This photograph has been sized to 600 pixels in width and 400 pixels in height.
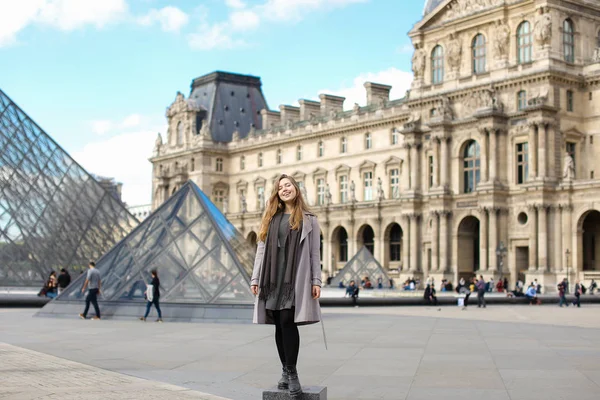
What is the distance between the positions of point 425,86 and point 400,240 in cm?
1330

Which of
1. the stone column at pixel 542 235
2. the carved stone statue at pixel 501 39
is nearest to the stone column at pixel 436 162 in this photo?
the carved stone statue at pixel 501 39

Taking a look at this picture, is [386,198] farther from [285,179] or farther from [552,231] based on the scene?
[285,179]

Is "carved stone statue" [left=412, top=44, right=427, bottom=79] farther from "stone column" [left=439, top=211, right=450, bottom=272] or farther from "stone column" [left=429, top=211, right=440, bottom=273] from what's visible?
"stone column" [left=439, top=211, right=450, bottom=272]

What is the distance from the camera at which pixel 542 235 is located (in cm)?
5491

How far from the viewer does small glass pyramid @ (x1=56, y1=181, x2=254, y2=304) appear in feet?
75.5

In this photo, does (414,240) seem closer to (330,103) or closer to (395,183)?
(395,183)

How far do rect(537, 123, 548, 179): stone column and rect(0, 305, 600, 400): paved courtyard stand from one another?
35161mm

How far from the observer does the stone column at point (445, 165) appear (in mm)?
61344

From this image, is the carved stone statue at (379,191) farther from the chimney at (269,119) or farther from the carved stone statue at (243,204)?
the chimney at (269,119)

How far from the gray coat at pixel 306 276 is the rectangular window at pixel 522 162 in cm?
4991

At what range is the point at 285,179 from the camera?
9109 millimetres

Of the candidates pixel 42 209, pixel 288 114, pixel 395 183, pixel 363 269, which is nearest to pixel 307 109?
pixel 288 114

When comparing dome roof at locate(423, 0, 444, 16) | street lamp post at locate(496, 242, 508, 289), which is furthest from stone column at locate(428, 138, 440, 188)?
dome roof at locate(423, 0, 444, 16)

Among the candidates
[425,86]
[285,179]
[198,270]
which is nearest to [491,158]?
[425,86]
